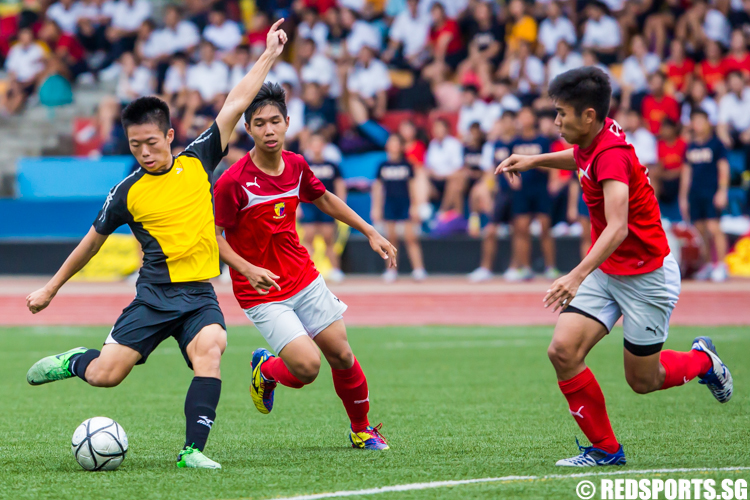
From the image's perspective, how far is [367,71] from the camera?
1691 cm

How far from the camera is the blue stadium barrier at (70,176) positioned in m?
16.4

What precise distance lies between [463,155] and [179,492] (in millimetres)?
11881

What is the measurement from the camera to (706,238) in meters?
13.9

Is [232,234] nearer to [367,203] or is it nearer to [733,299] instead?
[733,299]

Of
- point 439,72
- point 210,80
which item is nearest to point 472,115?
point 439,72

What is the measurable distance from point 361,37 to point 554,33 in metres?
3.69

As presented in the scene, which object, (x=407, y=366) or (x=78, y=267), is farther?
(x=407, y=366)

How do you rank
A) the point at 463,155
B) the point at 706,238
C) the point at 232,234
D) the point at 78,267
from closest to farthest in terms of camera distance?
1. the point at 78,267
2. the point at 232,234
3. the point at 706,238
4. the point at 463,155

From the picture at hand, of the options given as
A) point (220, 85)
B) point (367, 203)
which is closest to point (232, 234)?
point (367, 203)

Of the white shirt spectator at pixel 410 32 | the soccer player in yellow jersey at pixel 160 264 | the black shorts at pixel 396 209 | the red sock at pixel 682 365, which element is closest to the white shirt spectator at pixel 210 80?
the white shirt spectator at pixel 410 32

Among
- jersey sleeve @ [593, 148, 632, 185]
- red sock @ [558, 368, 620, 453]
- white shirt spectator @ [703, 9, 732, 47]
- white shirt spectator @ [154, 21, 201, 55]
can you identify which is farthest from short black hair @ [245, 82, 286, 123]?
white shirt spectator @ [154, 21, 201, 55]

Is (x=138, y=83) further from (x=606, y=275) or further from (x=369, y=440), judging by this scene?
(x=606, y=275)

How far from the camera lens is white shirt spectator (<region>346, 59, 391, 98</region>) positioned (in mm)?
16812

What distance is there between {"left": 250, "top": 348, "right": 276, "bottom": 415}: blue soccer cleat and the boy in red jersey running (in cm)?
20
